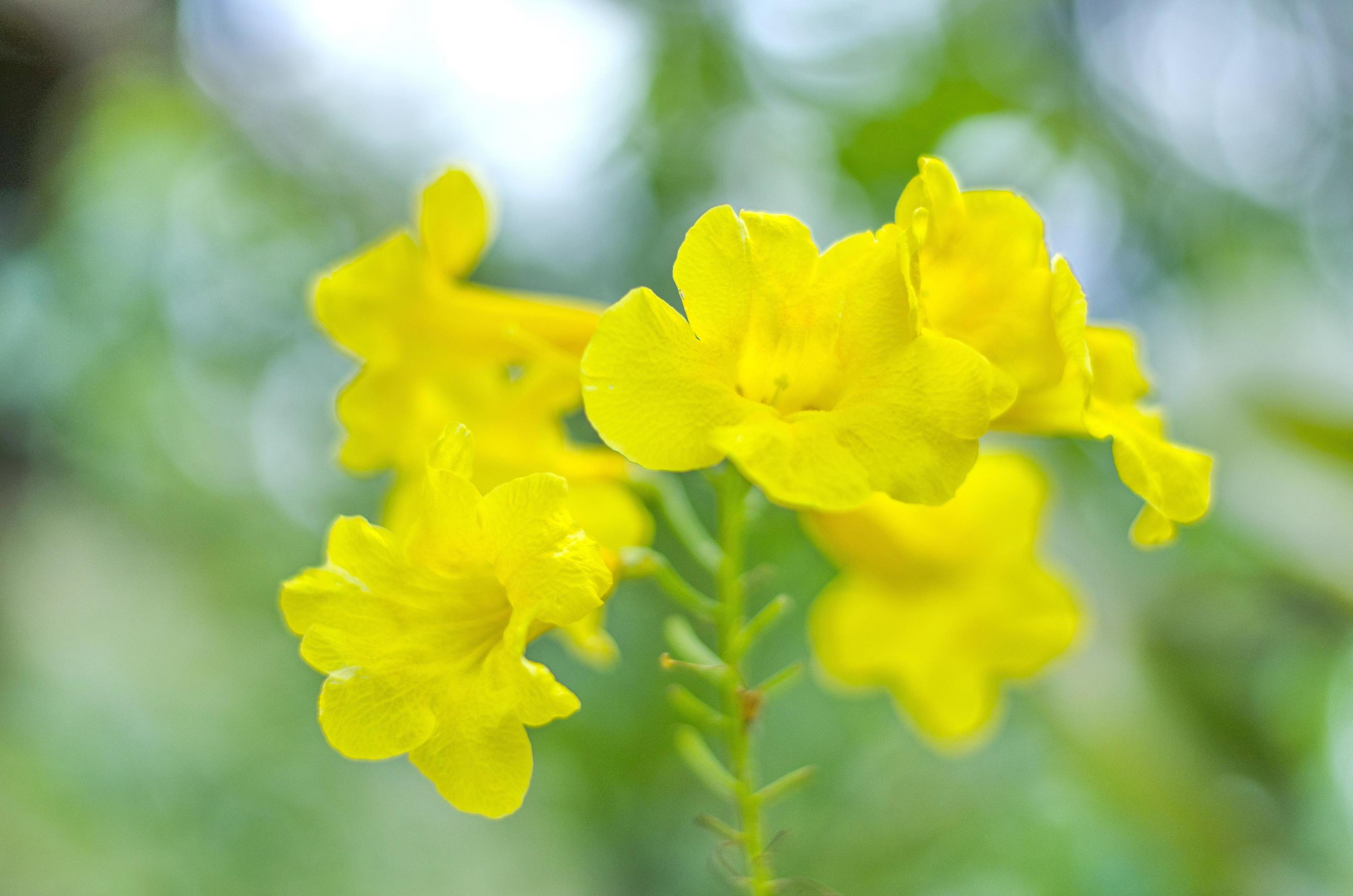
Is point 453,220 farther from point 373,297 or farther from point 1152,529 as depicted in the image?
point 1152,529

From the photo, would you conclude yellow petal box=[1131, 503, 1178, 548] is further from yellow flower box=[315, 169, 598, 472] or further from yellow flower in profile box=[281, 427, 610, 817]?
yellow flower box=[315, 169, 598, 472]

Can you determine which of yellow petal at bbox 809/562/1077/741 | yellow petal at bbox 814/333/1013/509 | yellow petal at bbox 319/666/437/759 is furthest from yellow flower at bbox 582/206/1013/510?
yellow petal at bbox 809/562/1077/741

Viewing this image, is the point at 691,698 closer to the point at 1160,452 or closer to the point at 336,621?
the point at 336,621

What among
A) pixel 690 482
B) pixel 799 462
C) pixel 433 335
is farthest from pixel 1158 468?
pixel 690 482

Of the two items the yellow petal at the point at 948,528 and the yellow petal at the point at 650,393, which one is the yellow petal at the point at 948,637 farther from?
the yellow petal at the point at 650,393

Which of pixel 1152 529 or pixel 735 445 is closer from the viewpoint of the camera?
pixel 735 445

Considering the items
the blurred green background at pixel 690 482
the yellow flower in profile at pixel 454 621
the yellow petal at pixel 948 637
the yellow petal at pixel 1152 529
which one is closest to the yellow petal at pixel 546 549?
the yellow flower in profile at pixel 454 621
